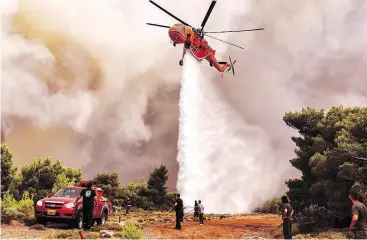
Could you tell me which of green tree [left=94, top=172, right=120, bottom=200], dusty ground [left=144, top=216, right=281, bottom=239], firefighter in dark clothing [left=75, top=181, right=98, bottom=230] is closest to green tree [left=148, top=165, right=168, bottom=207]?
green tree [left=94, top=172, right=120, bottom=200]

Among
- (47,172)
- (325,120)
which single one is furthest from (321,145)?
(47,172)

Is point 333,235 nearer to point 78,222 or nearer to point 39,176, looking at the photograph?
point 78,222

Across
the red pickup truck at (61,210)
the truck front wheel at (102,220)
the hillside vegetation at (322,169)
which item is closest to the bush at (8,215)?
the hillside vegetation at (322,169)

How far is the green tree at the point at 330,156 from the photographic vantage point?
61.9 feet

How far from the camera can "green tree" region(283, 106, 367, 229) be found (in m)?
18.9

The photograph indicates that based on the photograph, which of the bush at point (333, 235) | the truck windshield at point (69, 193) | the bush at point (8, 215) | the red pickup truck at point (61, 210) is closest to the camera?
the bush at point (333, 235)

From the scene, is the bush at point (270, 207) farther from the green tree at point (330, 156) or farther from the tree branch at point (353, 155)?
the tree branch at point (353, 155)

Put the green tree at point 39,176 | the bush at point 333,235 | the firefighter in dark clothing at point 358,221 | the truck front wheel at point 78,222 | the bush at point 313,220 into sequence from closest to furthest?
the firefighter in dark clothing at point 358,221 → the bush at point 333,235 → the truck front wheel at point 78,222 → the bush at point 313,220 → the green tree at point 39,176

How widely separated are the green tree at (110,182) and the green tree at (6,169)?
1535 cm

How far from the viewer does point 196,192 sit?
58062mm

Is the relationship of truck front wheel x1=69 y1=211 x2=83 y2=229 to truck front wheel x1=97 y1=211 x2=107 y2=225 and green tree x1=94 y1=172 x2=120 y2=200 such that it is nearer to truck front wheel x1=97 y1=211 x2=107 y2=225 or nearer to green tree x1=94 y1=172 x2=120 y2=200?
truck front wheel x1=97 y1=211 x2=107 y2=225

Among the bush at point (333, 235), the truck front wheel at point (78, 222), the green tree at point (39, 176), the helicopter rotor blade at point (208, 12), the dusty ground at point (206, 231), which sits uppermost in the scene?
the helicopter rotor blade at point (208, 12)

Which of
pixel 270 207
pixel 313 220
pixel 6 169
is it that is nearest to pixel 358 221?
pixel 313 220

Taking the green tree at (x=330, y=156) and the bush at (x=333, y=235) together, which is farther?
the green tree at (x=330, y=156)
